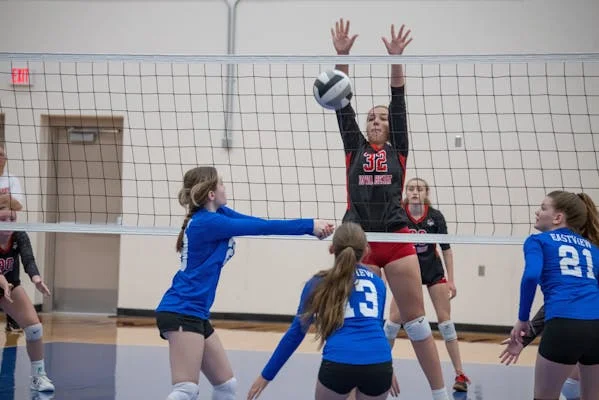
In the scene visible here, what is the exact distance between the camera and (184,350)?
4766mm

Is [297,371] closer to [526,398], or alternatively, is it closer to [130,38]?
[526,398]

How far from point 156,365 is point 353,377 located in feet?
14.2

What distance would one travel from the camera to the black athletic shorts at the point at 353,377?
4.21 m

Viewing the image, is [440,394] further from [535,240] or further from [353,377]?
[353,377]

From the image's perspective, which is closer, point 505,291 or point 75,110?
point 505,291

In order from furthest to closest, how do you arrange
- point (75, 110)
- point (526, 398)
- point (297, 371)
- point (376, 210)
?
point (75, 110) < point (297, 371) < point (526, 398) < point (376, 210)

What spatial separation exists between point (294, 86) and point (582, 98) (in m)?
3.83

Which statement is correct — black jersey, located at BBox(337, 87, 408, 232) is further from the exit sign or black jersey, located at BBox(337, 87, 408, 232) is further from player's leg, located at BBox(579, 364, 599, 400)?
the exit sign

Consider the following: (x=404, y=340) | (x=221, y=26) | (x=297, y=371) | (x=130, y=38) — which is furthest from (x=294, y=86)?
(x=297, y=371)

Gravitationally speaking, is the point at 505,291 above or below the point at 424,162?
below

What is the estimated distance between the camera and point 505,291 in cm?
1172

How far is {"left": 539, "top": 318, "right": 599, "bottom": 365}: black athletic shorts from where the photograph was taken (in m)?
4.65

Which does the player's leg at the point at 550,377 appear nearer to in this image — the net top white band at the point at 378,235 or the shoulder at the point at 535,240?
the shoulder at the point at 535,240

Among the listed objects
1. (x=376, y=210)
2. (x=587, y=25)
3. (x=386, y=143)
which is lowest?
(x=376, y=210)
